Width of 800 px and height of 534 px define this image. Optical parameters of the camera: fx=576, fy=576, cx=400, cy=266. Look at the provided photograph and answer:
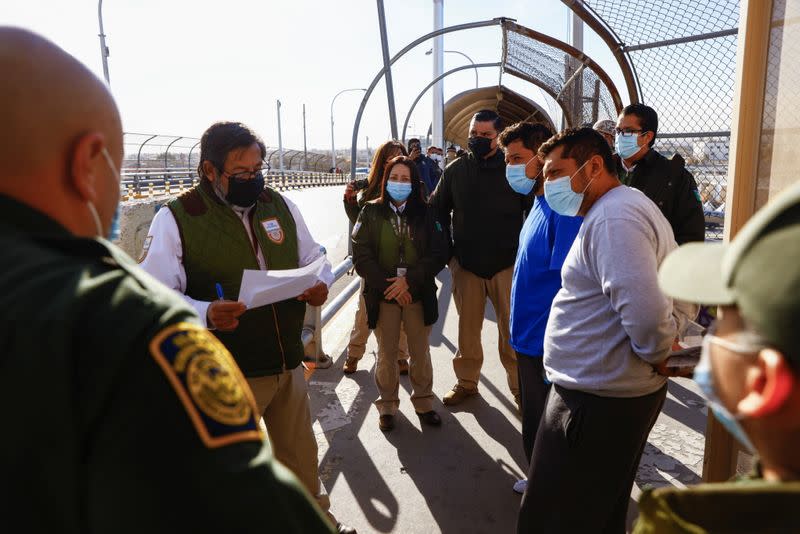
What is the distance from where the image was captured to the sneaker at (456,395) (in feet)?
14.7

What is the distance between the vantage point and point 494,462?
366 cm

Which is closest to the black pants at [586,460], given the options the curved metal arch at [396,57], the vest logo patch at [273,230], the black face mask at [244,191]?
the vest logo patch at [273,230]

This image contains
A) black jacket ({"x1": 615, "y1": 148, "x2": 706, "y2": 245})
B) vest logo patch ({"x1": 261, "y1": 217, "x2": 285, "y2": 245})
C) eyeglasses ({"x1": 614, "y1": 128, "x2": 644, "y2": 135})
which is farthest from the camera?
eyeglasses ({"x1": 614, "y1": 128, "x2": 644, "y2": 135})

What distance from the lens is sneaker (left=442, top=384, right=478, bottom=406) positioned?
449 centimetres

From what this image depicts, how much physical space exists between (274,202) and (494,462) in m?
2.14

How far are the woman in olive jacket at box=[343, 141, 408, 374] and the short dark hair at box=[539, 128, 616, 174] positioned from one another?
7.18 ft

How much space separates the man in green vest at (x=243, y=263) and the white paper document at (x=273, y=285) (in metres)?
0.08

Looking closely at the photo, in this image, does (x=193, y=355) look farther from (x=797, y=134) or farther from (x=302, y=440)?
(x=797, y=134)

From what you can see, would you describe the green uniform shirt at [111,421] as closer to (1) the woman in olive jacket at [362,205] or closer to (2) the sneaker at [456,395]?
(1) the woman in olive jacket at [362,205]

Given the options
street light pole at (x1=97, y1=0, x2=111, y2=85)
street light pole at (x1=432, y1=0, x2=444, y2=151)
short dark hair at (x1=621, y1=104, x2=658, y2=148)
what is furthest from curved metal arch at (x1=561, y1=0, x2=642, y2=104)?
street light pole at (x1=97, y1=0, x2=111, y2=85)

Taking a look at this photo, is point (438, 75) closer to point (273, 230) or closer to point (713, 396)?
point (273, 230)

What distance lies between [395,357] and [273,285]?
1.83 metres

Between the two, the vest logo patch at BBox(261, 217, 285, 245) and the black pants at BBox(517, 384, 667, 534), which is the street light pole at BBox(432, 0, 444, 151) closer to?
the vest logo patch at BBox(261, 217, 285, 245)

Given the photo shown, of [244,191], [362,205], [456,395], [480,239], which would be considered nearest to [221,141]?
[244,191]
